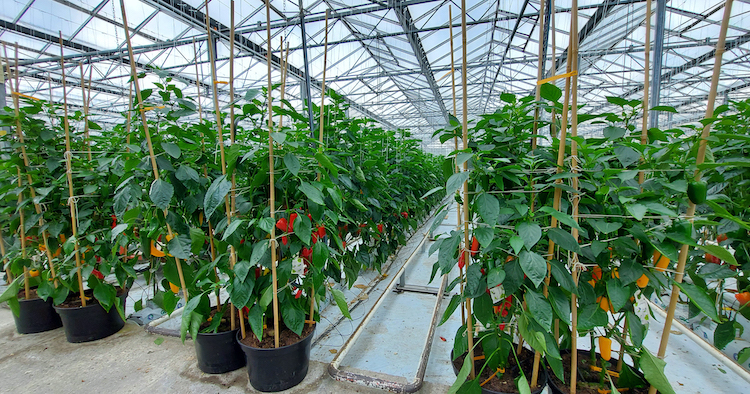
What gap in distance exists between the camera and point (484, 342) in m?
1.23

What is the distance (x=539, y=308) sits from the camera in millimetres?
998

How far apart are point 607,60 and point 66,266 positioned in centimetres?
1064

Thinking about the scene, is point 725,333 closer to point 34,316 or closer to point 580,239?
point 580,239

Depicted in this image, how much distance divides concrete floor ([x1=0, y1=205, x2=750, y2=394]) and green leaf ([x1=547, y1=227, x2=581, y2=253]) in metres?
1.04

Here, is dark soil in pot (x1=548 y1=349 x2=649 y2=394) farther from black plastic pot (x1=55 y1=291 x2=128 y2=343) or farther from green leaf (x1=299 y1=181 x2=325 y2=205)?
black plastic pot (x1=55 y1=291 x2=128 y2=343)

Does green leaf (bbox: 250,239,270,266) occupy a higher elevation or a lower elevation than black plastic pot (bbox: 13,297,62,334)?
higher

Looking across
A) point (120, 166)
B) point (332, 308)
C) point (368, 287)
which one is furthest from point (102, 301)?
point (368, 287)

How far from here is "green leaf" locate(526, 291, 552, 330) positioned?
3.20ft

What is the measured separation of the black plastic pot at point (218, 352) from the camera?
1.68 metres

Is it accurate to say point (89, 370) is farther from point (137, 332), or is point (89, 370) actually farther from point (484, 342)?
point (484, 342)

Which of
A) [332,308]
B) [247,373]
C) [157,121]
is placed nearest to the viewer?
[157,121]

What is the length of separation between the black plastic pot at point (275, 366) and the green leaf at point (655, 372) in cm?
131

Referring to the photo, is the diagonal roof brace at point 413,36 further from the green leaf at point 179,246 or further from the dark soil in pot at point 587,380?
the green leaf at point 179,246

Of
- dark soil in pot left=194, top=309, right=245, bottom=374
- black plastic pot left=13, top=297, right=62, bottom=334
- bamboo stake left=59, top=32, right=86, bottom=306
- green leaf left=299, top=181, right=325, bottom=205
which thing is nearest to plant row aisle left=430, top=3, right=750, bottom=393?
green leaf left=299, top=181, right=325, bottom=205
